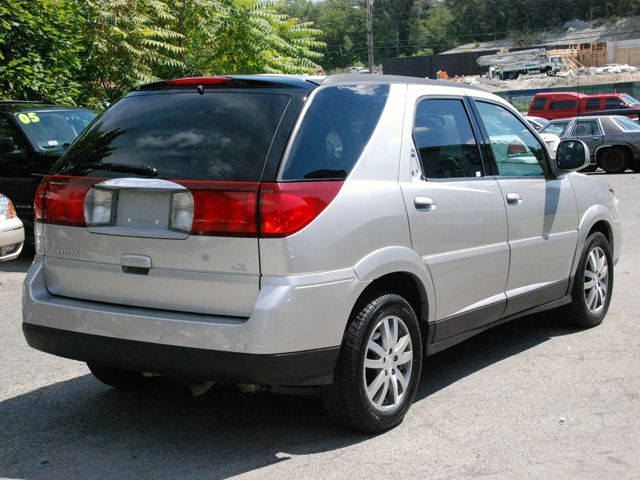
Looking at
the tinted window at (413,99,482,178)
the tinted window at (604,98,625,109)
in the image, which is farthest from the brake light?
the tinted window at (604,98,625,109)

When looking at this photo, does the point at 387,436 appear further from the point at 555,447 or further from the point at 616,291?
the point at 616,291

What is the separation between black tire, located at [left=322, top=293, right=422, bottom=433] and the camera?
4344 millimetres

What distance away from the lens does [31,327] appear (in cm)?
460

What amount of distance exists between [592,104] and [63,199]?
34695mm

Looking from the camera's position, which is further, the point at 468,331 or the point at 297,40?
the point at 297,40

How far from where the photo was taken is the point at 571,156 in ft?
20.8

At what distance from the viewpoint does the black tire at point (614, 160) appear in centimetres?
2331

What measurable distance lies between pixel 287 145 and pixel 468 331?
188 cm

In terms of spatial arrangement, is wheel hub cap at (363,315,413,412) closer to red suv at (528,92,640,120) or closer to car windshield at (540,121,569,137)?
car windshield at (540,121,569,137)

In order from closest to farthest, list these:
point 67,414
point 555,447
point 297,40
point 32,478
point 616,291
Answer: point 32,478, point 555,447, point 67,414, point 616,291, point 297,40

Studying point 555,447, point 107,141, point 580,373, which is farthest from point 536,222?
point 107,141

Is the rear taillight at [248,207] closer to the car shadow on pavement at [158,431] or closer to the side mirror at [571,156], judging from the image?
the car shadow on pavement at [158,431]

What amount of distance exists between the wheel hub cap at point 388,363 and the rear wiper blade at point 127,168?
4.38ft

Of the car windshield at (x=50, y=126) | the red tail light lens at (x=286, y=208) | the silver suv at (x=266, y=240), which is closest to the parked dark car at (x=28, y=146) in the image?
the car windshield at (x=50, y=126)
